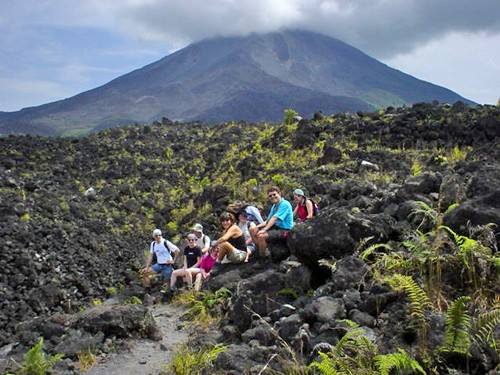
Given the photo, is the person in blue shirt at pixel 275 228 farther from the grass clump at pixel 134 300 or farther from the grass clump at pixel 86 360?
the grass clump at pixel 86 360

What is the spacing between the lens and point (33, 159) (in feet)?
82.9

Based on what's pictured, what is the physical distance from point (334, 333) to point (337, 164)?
15.1 metres

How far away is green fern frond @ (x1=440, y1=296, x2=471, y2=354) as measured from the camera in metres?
4.51

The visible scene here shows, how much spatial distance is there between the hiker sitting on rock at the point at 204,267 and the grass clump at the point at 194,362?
177 inches

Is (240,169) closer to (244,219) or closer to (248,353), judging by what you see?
(244,219)

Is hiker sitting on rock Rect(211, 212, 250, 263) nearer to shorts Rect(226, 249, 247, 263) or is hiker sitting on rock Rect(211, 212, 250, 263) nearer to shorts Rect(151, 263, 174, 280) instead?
shorts Rect(226, 249, 247, 263)

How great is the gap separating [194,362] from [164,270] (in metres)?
7.07

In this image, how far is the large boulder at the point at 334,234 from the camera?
7996 millimetres

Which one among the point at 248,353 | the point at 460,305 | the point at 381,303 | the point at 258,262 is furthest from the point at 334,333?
the point at 258,262

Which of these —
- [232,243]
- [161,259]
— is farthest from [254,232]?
[161,259]

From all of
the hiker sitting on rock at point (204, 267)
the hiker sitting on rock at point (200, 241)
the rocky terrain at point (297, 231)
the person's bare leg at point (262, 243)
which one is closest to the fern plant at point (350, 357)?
the rocky terrain at point (297, 231)

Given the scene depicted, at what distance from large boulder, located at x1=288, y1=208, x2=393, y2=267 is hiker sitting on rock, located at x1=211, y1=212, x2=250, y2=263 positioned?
2645 mm

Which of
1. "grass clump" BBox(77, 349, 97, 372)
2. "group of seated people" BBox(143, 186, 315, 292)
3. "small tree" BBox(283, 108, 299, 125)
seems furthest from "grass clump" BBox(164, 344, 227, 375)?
"small tree" BBox(283, 108, 299, 125)

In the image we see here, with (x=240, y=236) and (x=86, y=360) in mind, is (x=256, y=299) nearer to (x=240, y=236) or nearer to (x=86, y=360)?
(x=86, y=360)
